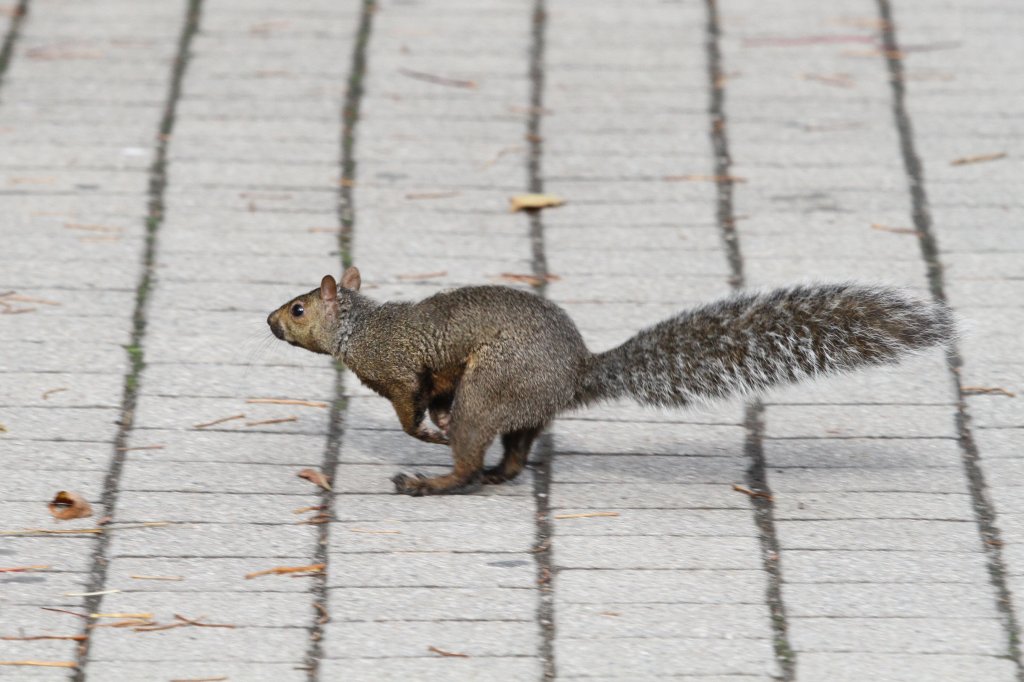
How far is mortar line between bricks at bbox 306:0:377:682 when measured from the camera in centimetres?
370

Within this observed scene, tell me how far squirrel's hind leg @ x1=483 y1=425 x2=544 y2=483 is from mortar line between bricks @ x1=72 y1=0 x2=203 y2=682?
0.98 m

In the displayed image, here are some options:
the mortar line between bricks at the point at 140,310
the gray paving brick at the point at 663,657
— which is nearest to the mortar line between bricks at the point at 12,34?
the mortar line between bricks at the point at 140,310

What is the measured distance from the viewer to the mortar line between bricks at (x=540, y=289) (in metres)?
3.71

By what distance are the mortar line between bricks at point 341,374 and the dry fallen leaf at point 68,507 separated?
585mm

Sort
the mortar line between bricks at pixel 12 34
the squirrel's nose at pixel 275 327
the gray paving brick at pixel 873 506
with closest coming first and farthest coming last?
the gray paving brick at pixel 873 506 < the squirrel's nose at pixel 275 327 < the mortar line between bricks at pixel 12 34

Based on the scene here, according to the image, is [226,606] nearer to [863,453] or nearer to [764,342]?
[764,342]

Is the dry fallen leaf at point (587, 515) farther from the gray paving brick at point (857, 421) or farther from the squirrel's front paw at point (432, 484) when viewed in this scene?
the gray paving brick at point (857, 421)

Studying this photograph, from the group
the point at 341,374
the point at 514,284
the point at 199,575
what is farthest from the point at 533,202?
the point at 199,575

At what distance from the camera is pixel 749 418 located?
15.6 ft

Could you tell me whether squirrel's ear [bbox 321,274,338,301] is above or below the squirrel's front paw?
above

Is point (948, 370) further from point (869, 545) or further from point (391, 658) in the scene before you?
point (391, 658)

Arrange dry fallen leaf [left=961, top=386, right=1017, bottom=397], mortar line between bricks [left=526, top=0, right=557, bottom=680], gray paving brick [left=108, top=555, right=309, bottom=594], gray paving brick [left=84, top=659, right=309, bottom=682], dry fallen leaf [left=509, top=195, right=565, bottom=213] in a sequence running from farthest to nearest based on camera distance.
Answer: dry fallen leaf [left=509, top=195, right=565, bottom=213], dry fallen leaf [left=961, top=386, right=1017, bottom=397], gray paving brick [left=108, top=555, right=309, bottom=594], mortar line between bricks [left=526, top=0, right=557, bottom=680], gray paving brick [left=84, top=659, right=309, bottom=682]

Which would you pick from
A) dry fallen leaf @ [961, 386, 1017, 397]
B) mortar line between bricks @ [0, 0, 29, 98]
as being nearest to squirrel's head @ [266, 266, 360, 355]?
dry fallen leaf @ [961, 386, 1017, 397]

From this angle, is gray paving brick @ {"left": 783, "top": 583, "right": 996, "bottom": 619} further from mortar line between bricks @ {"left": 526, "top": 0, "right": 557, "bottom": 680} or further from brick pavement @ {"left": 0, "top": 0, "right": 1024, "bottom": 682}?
mortar line between bricks @ {"left": 526, "top": 0, "right": 557, "bottom": 680}
